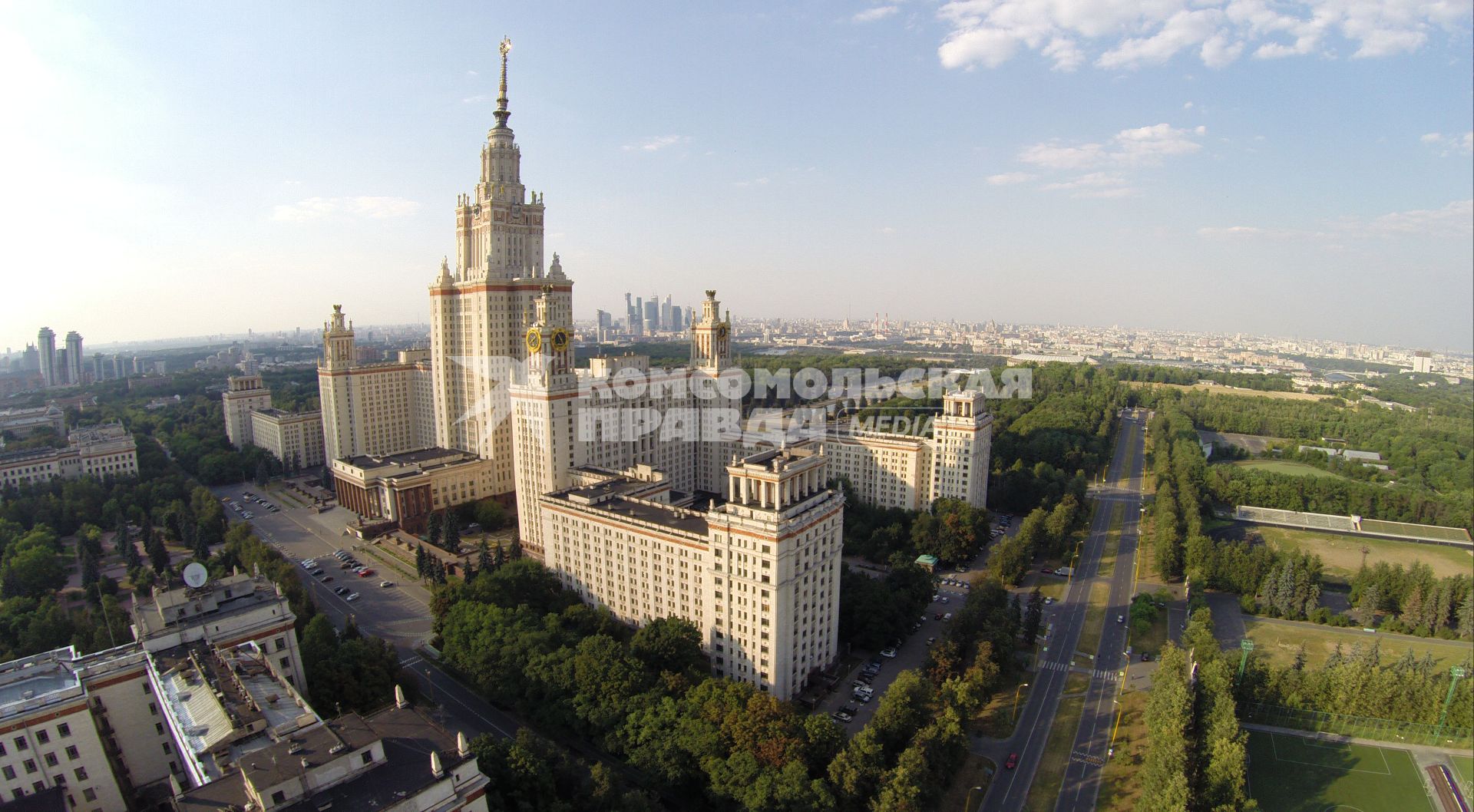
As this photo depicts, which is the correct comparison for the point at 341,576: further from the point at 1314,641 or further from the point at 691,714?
the point at 1314,641

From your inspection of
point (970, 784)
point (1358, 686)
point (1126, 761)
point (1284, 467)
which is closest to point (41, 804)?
point (970, 784)

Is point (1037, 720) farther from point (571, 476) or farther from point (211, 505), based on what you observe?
point (211, 505)

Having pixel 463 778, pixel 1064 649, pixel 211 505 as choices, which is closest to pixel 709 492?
pixel 1064 649

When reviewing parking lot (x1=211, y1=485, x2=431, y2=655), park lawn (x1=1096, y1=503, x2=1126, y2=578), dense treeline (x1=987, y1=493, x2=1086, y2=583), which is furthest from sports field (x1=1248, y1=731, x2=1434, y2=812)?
parking lot (x1=211, y1=485, x2=431, y2=655)

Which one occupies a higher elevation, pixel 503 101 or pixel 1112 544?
pixel 503 101

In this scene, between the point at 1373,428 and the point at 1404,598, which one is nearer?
the point at 1404,598

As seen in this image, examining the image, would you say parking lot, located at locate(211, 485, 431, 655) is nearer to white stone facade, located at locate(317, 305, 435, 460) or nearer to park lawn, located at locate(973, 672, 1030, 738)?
white stone facade, located at locate(317, 305, 435, 460)

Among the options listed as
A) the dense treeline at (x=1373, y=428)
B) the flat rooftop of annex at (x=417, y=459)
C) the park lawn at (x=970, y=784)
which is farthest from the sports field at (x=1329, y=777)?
the flat rooftop of annex at (x=417, y=459)
